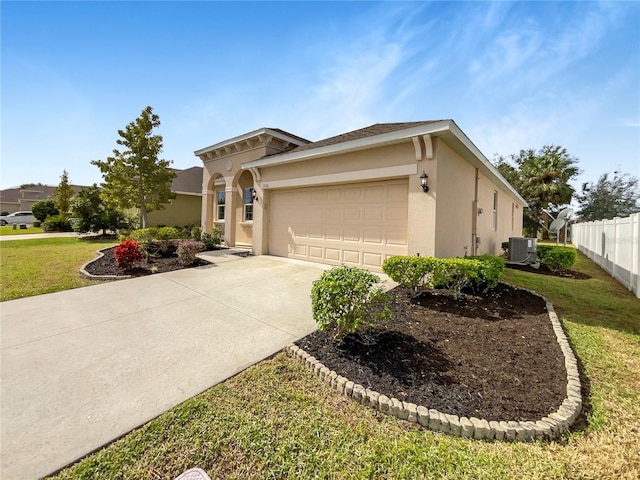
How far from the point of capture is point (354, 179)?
768 cm

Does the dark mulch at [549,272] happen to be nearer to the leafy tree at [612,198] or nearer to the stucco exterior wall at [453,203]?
the stucco exterior wall at [453,203]

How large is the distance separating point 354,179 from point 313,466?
674cm

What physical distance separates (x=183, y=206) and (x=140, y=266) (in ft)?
42.8

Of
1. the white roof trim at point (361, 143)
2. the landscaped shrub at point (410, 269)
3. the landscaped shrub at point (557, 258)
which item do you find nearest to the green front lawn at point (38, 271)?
A: the white roof trim at point (361, 143)

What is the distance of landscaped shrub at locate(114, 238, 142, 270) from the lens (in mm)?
7766

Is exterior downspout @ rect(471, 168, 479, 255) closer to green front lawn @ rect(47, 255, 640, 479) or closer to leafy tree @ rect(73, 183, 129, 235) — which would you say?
green front lawn @ rect(47, 255, 640, 479)

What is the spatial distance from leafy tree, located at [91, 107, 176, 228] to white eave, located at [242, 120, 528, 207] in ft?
24.8

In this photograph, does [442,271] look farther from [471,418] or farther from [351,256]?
[351,256]

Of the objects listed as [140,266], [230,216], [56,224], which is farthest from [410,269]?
[56,224]

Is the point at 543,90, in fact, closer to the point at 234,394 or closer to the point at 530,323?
the point at 530,323

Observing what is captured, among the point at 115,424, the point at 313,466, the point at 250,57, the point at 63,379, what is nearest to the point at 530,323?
the point at 313,466

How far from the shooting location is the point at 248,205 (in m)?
13.6

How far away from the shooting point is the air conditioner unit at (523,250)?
34.7ft

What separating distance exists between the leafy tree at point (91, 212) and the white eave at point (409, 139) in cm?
1308
